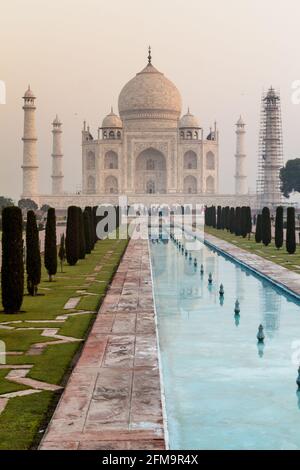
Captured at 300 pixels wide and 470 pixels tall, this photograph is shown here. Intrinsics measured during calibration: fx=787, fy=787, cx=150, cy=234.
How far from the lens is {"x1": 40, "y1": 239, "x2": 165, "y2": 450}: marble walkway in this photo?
Result: 4812 mm

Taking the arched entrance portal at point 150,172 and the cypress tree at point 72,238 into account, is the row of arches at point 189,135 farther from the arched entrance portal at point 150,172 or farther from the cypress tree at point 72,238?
the cypress tree at point 72,238

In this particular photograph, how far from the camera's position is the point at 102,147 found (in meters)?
55.5

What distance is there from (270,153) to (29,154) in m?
15.2

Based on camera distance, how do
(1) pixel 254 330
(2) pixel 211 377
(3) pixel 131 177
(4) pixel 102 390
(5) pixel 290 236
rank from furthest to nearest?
(3) pixel 131 177 < (5) pixel 290 236 < (1) pixel 254 330 < (2) pixel 211 377 < (4) pixel 102 390

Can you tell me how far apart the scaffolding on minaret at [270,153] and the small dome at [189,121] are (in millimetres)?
8913

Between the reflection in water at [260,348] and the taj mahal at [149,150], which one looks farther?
the taj mahal at [149,150]

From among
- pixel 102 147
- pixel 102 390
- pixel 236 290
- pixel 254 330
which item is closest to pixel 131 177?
pixel 102 147

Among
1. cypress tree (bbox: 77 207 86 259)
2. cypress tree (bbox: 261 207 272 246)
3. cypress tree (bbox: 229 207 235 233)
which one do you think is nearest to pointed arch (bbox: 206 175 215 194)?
cypress tree (bbox: 229 207 235 233)

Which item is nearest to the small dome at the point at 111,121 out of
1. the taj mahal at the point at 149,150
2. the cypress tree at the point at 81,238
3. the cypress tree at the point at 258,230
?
the taj mahal at the point at 149,150

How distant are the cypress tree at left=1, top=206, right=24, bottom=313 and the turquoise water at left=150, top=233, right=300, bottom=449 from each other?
1.87 meters

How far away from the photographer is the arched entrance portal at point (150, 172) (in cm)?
5656

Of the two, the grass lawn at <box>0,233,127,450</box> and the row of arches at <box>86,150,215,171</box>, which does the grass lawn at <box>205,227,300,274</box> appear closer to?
the grass lawn at <box>0,233,127,450</box>
